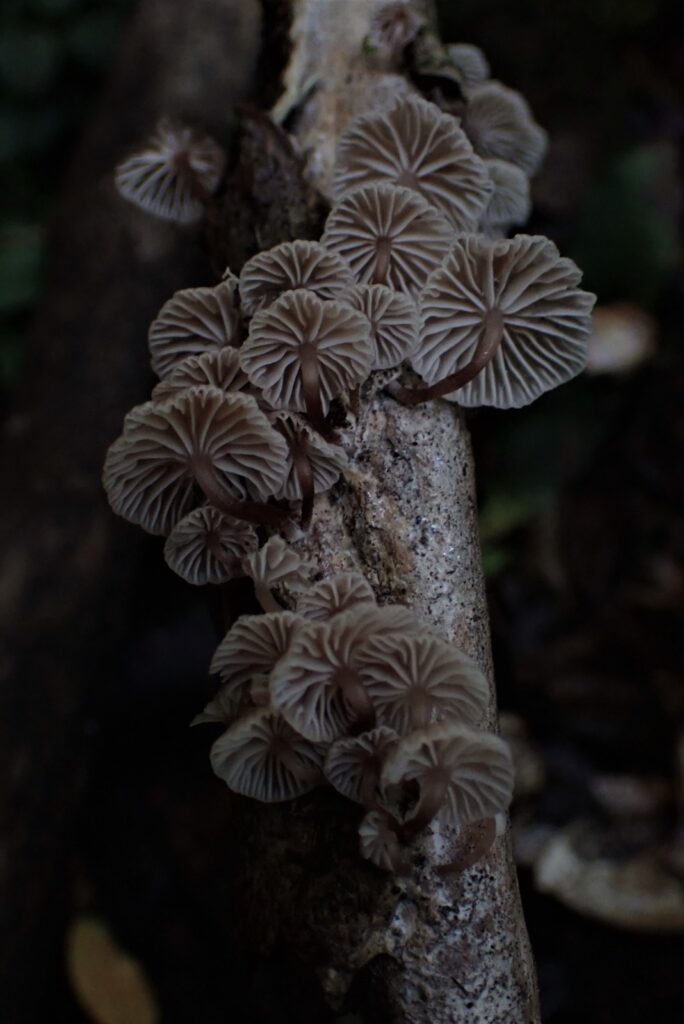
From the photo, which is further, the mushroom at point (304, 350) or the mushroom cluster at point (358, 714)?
the mushroom at point (304, 350)

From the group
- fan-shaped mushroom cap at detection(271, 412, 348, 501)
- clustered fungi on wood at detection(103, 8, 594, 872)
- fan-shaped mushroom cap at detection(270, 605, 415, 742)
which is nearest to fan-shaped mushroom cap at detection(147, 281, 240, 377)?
clustered fungi on wood at detection(103, 8, 594, 872)

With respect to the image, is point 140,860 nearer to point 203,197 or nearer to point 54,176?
point 203,197

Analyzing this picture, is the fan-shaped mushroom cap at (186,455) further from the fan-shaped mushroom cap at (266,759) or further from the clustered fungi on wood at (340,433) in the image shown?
the fan-shaped mushroom cap at (266,759)

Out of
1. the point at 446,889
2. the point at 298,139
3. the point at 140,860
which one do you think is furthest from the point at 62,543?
the point at 446,889

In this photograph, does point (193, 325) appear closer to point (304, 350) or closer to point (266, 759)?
point (304, 350)

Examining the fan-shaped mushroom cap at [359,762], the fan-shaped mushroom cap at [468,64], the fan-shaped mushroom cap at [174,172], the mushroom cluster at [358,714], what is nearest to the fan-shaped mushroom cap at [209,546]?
the mushroom cluster at [358,714]

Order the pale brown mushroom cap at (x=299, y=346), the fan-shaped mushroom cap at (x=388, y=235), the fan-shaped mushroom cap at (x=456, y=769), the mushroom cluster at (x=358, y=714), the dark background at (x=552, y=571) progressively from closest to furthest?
the fan-shaped mushroom cap at (x=456, y=769) → the mushroom cluster at (x=358, y=714) → the pale brown mushroom cap at (x=299, y=346) → the fan-shaped mushroom cap at (x=388, y=235) → the dark background at (x=552, y=571)

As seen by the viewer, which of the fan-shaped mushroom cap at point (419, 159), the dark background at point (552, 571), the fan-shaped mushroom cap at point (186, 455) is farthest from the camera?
the dark background at point (552, 571)
